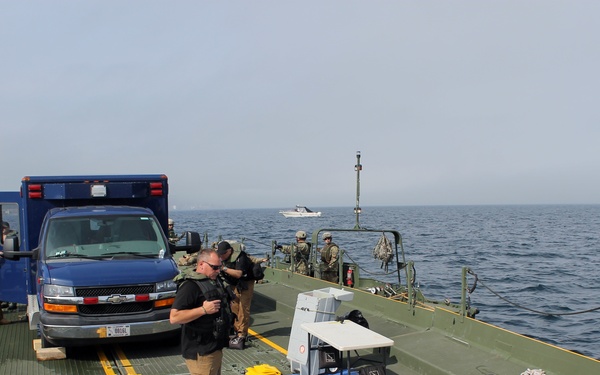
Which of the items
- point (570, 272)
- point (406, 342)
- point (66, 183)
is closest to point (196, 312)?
point (406, 342)

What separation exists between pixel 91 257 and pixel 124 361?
5.22 ft

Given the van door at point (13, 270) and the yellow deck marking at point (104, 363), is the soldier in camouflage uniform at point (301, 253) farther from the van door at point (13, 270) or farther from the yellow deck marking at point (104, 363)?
the van door at point (13, 270)

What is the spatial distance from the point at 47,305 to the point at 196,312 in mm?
3595

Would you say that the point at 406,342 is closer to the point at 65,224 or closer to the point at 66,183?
the point at 65,224

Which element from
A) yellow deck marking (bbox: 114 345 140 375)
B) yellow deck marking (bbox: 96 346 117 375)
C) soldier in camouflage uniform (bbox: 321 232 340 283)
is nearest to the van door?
yellow deck marking (bbox: 96 346 117 375)

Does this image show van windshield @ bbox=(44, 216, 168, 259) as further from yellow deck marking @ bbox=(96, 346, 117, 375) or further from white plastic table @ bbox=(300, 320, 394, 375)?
white plastic table @ bbox=(300, 320, 394, 375)

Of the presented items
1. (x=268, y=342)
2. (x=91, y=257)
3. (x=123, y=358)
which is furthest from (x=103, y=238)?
(x=268, y=342)

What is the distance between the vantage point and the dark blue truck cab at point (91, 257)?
24.0ft

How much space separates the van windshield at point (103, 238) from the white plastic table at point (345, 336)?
3341mm

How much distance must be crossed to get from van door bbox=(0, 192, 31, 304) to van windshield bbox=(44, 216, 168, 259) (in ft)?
5.31

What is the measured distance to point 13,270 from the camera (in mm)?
9531

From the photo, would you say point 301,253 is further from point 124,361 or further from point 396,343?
point 124,361

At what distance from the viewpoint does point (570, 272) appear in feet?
91.2

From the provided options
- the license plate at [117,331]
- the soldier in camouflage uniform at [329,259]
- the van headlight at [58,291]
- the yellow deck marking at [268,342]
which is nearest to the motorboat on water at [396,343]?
the yellow deck marking at [268,342]
